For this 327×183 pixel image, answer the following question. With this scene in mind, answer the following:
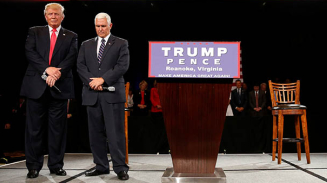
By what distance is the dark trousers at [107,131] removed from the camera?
2.75m

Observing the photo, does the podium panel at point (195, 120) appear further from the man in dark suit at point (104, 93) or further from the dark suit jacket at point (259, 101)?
the dark suit jacket at point (259, 101)

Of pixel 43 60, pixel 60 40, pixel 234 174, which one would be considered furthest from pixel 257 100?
pixel 43 60

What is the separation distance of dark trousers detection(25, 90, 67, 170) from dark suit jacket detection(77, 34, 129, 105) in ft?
1.03

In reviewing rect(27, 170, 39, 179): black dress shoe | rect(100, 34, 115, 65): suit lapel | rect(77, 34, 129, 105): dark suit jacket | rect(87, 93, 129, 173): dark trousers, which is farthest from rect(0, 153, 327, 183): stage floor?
rect(100, 34, 115, 65): suit lapel

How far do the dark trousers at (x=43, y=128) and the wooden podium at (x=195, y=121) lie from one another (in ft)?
3.92

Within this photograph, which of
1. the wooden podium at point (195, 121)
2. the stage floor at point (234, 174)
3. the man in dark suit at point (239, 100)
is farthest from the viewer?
the man in dark suit at point (239, 100)

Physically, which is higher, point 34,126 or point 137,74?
point 137,74

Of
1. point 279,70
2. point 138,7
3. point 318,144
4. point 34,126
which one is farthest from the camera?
point 279,70

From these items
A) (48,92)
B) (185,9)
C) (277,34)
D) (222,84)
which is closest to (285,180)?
(222,84)

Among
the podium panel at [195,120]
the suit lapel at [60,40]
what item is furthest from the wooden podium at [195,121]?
the suit lapel at [60,40]

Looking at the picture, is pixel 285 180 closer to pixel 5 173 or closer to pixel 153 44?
pixel 153 44

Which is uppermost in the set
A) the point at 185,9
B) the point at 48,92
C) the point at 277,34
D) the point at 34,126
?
the point at 185,9

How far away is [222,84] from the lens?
7.28ft

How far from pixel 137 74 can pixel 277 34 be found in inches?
177
